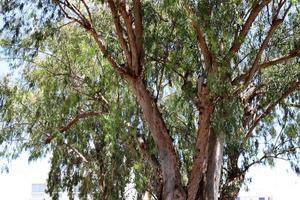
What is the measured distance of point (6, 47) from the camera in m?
8.32

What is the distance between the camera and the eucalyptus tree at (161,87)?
7238 mm

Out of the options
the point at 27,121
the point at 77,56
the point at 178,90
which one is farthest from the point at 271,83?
the point at 27,121

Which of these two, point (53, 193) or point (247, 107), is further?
point (53, 193)

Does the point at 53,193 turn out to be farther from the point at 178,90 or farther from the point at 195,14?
the point at 195,14

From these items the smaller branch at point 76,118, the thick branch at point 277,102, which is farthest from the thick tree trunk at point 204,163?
the smaller branch at point 76,118

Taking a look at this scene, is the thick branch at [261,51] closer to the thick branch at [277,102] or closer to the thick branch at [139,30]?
the thick branch at [277,102]

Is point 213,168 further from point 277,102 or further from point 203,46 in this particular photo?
point 203,46

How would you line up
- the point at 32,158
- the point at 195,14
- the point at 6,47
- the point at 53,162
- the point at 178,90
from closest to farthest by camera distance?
the point at 195,14, the point at 6,47, the point at 178,90, the point at 32,158, the point at 53,162

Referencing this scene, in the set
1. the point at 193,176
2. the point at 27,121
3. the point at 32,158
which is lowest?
the point at 193,176

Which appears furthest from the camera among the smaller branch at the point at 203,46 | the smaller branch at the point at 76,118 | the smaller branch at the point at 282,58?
the smaller branch at the point at 76,118

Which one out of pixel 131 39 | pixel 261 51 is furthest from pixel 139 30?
pixel 261 51

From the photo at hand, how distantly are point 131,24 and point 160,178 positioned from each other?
2.17 m

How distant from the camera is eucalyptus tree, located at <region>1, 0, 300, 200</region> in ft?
23.7

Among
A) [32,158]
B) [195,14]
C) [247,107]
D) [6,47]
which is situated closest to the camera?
[195,14]
